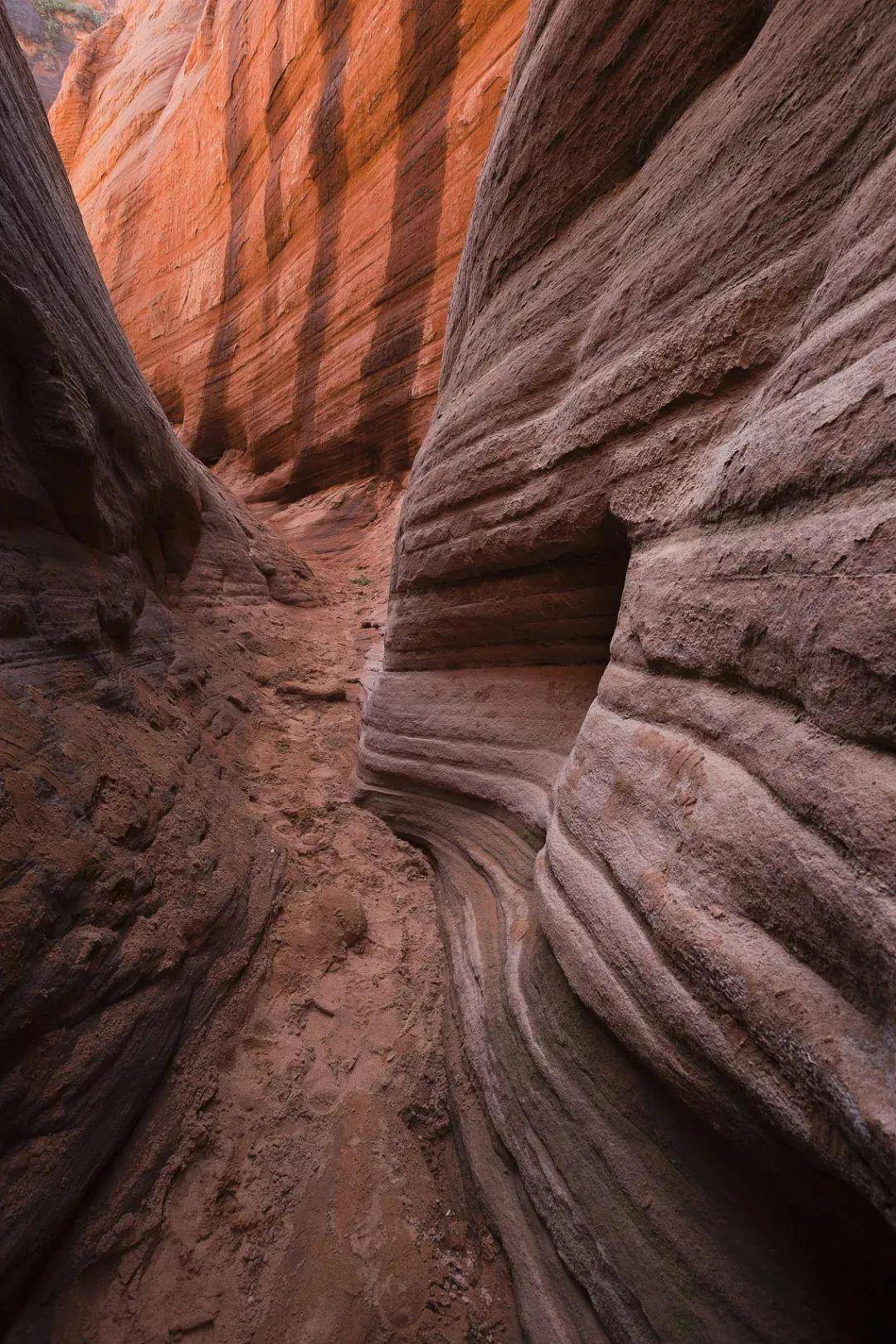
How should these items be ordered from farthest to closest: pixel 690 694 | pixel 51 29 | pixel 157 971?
pixel 51 29, pixel 157 971, pixel 690 694

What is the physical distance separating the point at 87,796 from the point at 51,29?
164 feet

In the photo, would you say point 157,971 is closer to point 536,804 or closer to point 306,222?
point 536,804

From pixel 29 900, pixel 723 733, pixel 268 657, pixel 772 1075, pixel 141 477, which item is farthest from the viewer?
pixel 268 657

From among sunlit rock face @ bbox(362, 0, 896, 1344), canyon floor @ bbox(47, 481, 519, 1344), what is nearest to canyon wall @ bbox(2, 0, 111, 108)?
sunlit rock face @ bbox(362, 0, 896, 1344)

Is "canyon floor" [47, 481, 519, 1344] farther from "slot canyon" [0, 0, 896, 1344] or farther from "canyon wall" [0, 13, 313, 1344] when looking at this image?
"canyon wall" [0, 13, 313, 1344]

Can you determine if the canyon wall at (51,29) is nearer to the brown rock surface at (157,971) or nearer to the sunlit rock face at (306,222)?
the sunlit rock face at (306,222)

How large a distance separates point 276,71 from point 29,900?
16182 mm

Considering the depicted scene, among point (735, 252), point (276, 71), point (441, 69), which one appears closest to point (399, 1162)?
point (735, 252)

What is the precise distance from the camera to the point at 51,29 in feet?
97.7

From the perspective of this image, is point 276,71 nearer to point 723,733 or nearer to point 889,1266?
point 723,733

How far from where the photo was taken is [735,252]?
6.24ft

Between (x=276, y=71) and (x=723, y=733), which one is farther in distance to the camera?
(x=276, y=71)

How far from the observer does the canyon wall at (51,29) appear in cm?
2806

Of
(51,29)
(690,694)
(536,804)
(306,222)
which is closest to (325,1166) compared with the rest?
(536,804)
